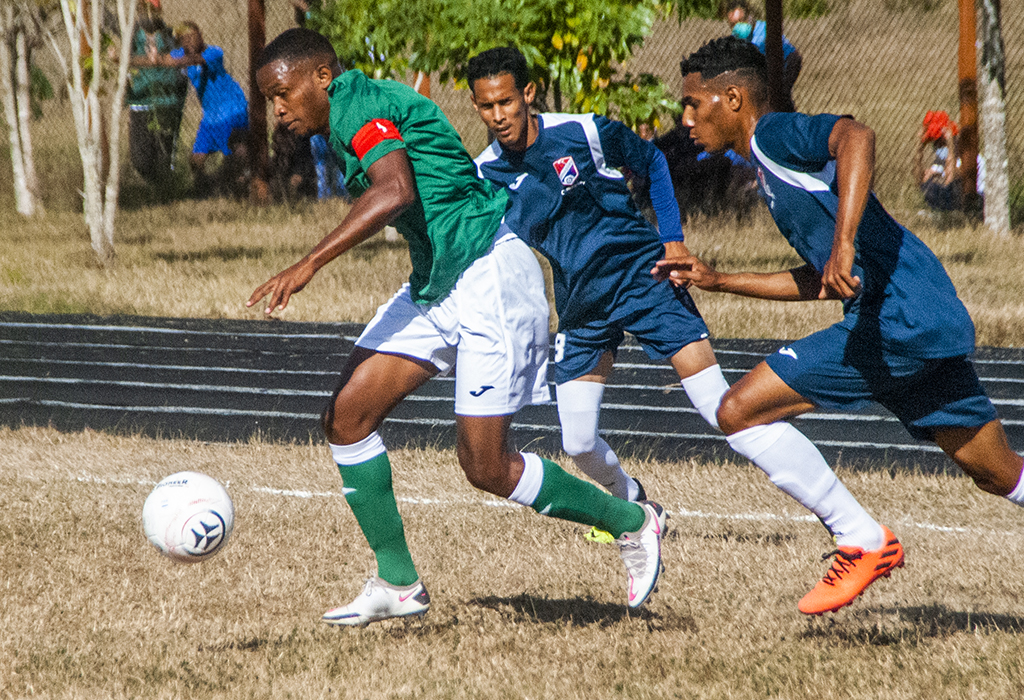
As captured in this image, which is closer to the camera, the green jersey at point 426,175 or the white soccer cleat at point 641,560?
the green jersey at point 426,175

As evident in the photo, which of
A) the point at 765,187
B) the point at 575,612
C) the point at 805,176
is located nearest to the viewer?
the point at 805,176

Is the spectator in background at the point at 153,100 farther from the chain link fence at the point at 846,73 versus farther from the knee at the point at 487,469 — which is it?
the knee at the point at 487,469

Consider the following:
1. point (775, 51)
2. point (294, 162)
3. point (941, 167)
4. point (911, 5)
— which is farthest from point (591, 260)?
point (911, 5)

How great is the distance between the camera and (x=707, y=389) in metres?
4.63

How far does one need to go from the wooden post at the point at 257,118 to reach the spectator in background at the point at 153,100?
56.0 inches

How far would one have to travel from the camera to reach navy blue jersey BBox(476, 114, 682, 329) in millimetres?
4578

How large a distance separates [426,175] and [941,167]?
35.5 feet

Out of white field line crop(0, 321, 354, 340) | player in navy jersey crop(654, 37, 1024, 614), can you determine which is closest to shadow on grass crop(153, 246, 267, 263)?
white field line crop(0, 321, 354, 340)

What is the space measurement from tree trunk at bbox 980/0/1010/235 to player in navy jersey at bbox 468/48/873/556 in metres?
8.05

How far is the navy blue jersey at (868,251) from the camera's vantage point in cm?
345

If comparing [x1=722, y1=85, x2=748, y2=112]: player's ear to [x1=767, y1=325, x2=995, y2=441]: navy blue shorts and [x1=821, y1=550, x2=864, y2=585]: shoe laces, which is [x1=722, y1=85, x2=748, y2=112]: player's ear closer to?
[x1=767, y1=325, x2=995, y2=441]: navy blue shorts

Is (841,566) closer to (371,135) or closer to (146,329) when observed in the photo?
(371,135)

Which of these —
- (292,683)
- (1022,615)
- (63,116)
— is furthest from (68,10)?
(1022,615)

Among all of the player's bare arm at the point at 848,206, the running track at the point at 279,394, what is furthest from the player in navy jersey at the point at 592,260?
the running track at the point at 279,394
